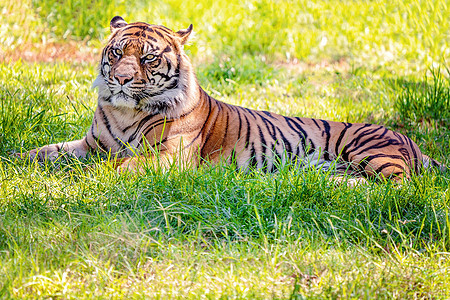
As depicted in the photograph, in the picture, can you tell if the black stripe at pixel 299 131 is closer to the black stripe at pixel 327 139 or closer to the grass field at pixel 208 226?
the black stripe at pixel 327 139

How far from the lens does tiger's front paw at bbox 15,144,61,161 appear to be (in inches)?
141

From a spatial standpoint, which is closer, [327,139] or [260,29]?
[327,139]

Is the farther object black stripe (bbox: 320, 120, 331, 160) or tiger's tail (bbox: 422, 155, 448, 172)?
black stripe (bbox: 320, 120, 331, 160)

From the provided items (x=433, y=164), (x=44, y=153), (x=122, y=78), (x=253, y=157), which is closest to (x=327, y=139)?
(x=253, y=157)

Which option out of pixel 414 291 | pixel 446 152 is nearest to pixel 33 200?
pixel 414 291

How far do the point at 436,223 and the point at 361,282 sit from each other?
0.73 meters

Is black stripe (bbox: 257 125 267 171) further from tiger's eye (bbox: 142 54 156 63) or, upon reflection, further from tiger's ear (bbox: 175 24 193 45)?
tiger's eye (bbox: 142 54 156 63)

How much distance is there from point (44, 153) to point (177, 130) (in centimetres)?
100

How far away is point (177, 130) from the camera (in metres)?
3.70

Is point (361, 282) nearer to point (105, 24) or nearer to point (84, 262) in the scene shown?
point (84, 262)

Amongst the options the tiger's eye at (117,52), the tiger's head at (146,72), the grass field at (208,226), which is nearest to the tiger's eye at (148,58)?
the tiger's head at (146,72)

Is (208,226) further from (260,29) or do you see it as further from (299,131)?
(260,29)

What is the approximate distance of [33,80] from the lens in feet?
17.8

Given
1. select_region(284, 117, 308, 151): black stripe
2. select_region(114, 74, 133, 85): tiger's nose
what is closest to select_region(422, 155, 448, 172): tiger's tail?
select_region(284, 117, 308, 151): black stripe
